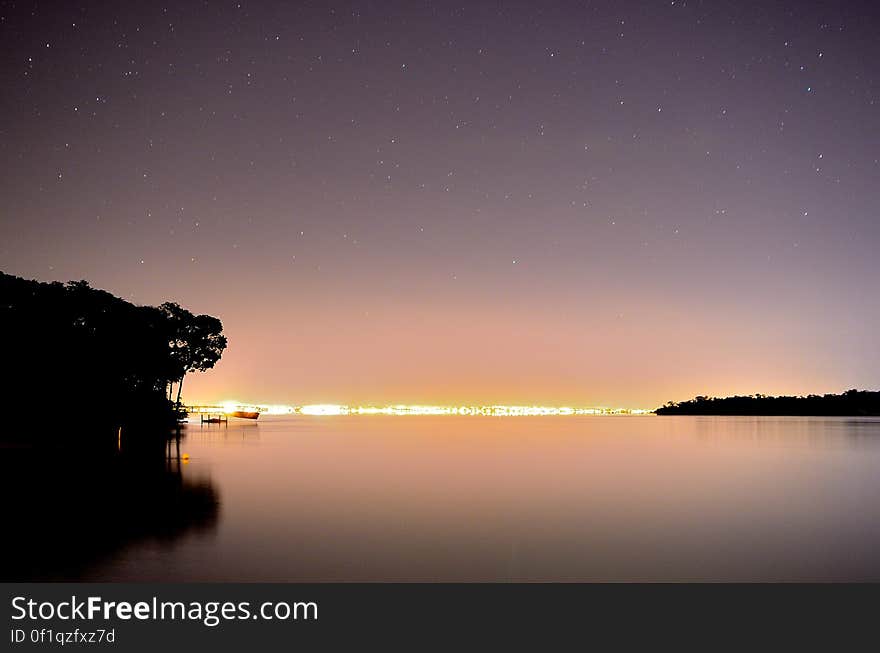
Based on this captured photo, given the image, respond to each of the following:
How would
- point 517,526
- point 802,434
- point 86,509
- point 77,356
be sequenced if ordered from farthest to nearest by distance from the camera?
point 802,434
point 77,356
point 517,526
point 86,509

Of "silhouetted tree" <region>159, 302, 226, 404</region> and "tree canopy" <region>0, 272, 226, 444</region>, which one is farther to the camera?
"silhouetted tree" <region>159, 302, 226, 404</region>

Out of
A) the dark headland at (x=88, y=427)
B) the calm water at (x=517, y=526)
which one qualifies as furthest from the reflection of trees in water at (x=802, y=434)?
the dark headland at (x=88, y=427)

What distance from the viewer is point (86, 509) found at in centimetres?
1741

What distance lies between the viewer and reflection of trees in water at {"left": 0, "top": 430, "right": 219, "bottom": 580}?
40.4ft

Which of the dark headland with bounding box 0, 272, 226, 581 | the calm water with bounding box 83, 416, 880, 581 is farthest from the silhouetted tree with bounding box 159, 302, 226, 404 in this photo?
the calm water with bounding box 83, 416, 880, 581

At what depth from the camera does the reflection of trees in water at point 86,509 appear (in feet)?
40.4

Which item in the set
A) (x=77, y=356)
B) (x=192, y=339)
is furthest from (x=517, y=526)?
(x=192, y=339)

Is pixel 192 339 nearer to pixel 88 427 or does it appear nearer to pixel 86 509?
pixel 88 427

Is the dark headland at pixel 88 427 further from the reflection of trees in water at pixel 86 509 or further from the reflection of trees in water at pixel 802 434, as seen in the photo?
the reflection of trees in water at pixel 802 434

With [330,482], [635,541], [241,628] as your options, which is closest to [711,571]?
[635,541]

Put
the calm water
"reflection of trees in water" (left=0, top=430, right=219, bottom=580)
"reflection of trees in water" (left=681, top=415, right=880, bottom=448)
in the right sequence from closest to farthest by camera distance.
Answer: "reflection of trees in water" (left=0, top=430, right=219, bottom=580) → the calm water → "reflection of trees in water" (left=681, top=415, right=880, bottom=448)

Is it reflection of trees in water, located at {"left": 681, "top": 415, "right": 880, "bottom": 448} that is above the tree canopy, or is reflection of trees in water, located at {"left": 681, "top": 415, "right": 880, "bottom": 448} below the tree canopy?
below

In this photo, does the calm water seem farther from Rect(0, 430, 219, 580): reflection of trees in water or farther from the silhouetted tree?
the silhouetted tree

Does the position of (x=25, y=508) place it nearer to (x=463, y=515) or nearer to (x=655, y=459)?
(x=463, y=515)
